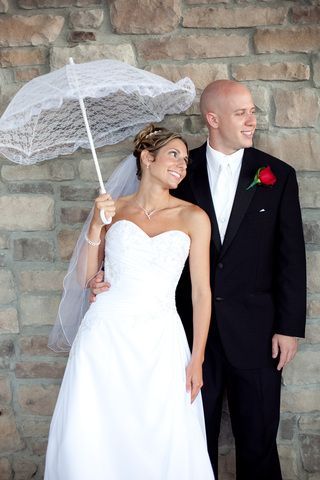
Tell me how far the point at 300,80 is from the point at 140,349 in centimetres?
165

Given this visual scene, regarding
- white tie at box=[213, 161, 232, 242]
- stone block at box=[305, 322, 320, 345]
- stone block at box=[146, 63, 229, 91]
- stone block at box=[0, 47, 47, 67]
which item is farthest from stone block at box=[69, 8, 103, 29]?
stone block at box=[305, 322, 320, 345]

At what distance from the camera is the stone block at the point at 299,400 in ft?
12.2

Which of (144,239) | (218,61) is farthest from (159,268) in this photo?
(218,61)

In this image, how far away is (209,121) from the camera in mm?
3365

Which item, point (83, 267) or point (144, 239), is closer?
point (144, 239)

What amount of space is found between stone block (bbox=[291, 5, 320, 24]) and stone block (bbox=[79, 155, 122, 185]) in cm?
118

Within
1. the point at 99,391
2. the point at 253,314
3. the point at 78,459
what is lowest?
the point at 78,459

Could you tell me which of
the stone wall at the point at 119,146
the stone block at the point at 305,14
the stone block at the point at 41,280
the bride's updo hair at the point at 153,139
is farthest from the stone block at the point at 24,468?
the stone block at the point at 305,14

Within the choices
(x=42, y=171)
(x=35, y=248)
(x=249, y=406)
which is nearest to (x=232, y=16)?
(x=42, y=171)

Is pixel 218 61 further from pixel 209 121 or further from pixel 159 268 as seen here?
pixel 159 268

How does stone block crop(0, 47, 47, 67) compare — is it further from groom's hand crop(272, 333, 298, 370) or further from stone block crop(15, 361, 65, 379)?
groom's hand crop(272, 333, 298, 370)

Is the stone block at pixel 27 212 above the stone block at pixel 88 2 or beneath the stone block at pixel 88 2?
beneath

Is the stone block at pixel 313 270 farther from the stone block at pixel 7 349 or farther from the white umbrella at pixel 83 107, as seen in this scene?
the stone block at pixel 7 349

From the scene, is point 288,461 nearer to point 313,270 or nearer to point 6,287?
point 313,270
